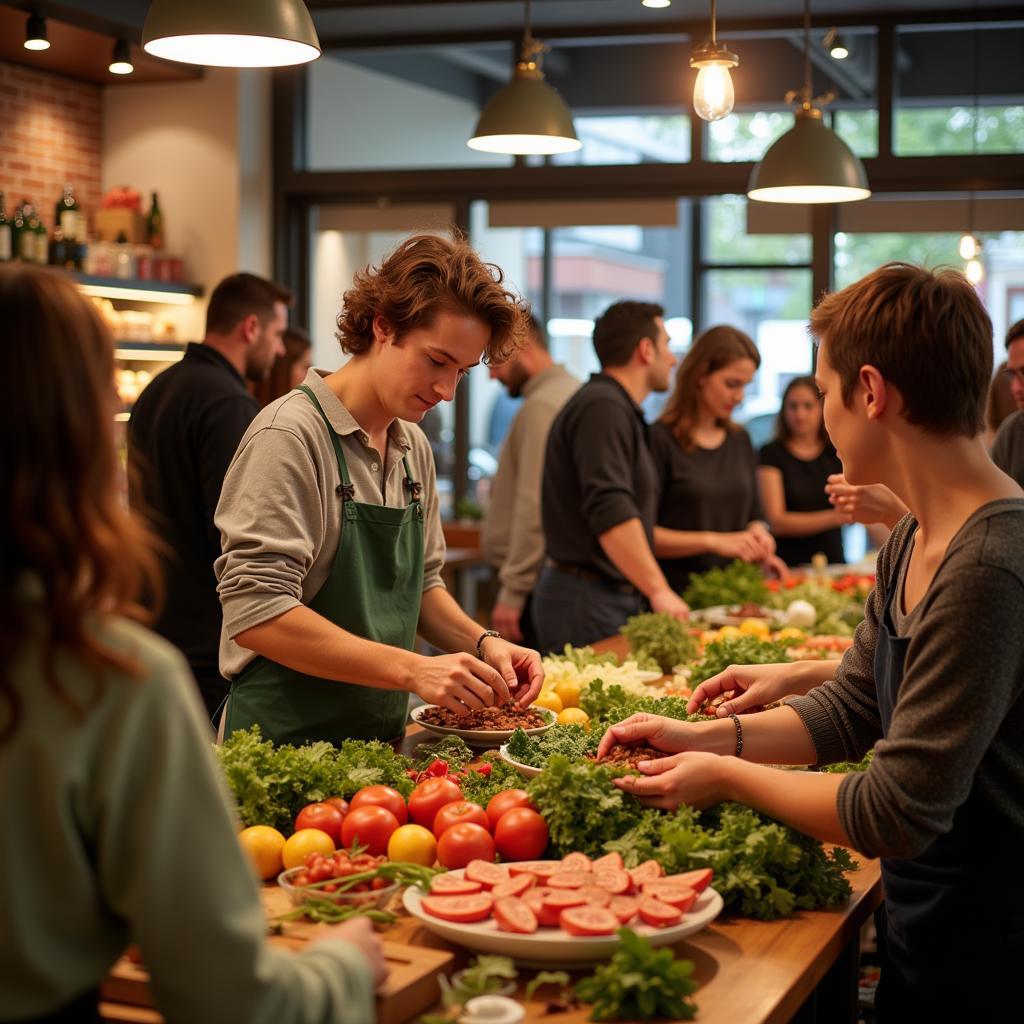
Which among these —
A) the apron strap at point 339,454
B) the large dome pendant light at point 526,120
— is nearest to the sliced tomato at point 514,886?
the apron strap at point 339,454

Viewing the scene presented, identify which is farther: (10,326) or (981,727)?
(981,727)

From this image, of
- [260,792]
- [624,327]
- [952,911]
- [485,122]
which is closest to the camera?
[952,911]

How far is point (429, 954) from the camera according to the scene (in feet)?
5.46

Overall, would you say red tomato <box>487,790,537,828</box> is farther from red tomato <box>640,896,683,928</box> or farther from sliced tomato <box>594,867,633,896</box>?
red tomato <box>640,896,683,928</box>

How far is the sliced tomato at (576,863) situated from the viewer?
1.88m

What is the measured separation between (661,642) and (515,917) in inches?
88.5

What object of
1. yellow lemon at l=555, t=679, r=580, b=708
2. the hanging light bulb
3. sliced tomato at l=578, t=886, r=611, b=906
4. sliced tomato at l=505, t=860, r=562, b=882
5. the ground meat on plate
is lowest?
yellow lemon at l=555, t=679, r=580, b=708

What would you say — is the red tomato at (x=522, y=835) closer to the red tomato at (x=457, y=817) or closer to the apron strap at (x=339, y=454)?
the red tomato at (x=457, y=817)

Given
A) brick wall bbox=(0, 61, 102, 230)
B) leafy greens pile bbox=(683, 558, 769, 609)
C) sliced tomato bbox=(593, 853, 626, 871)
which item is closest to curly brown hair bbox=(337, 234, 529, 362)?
sliced tomato bbox=(593, 853, 626, 871)

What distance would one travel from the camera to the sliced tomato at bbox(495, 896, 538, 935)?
169cm

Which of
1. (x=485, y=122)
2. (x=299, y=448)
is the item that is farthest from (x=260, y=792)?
(x=485, y=122)

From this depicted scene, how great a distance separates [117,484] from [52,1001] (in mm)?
447

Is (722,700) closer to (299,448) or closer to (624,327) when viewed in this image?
(299,448)

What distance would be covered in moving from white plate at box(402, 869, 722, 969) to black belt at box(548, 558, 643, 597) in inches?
124
